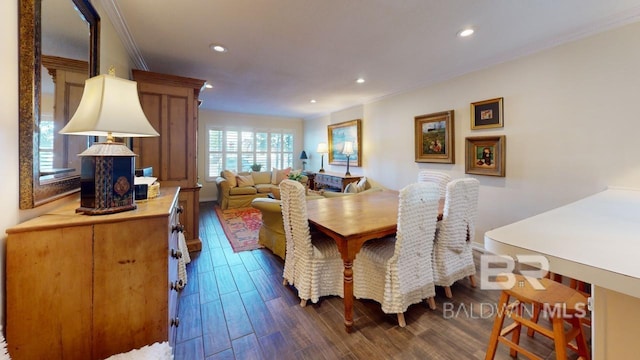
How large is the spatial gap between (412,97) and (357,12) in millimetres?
2416

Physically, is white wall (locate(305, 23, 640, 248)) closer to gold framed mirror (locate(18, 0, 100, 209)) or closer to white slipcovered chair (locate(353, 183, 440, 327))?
white slipcovered chair (locate(353, 183, 440, 327))

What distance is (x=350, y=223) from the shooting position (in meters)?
1.91

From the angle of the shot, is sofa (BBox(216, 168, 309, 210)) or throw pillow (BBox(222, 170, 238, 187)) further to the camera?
throw pillow (BBox(222, 170, 238, 187))

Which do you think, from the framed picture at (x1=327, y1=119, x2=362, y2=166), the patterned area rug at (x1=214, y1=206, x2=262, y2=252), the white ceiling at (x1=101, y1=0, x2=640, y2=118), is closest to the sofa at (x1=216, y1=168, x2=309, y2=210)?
the patterned area rug at (x1=214, y1=206, x2=262, y2=252)

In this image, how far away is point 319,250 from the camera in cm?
208

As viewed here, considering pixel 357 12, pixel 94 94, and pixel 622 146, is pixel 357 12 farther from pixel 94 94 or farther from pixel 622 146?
pixel 622 146

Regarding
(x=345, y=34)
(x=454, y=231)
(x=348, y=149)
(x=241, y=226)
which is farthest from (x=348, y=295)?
(x=348, y=149)

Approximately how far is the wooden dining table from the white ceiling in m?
1.66

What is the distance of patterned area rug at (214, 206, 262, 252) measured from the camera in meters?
3.44

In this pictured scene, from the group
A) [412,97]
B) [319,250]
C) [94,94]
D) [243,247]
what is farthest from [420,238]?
[412,97]

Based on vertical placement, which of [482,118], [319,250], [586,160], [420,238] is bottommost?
[319,250]

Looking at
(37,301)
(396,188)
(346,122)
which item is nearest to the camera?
(37,301)

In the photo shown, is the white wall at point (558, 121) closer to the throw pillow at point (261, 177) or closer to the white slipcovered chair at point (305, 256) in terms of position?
the white slipcovered chair at point (305, 256)

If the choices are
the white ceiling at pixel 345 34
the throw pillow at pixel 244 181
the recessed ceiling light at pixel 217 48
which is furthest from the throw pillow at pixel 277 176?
the recessed ceiling light at pixel 217 48
